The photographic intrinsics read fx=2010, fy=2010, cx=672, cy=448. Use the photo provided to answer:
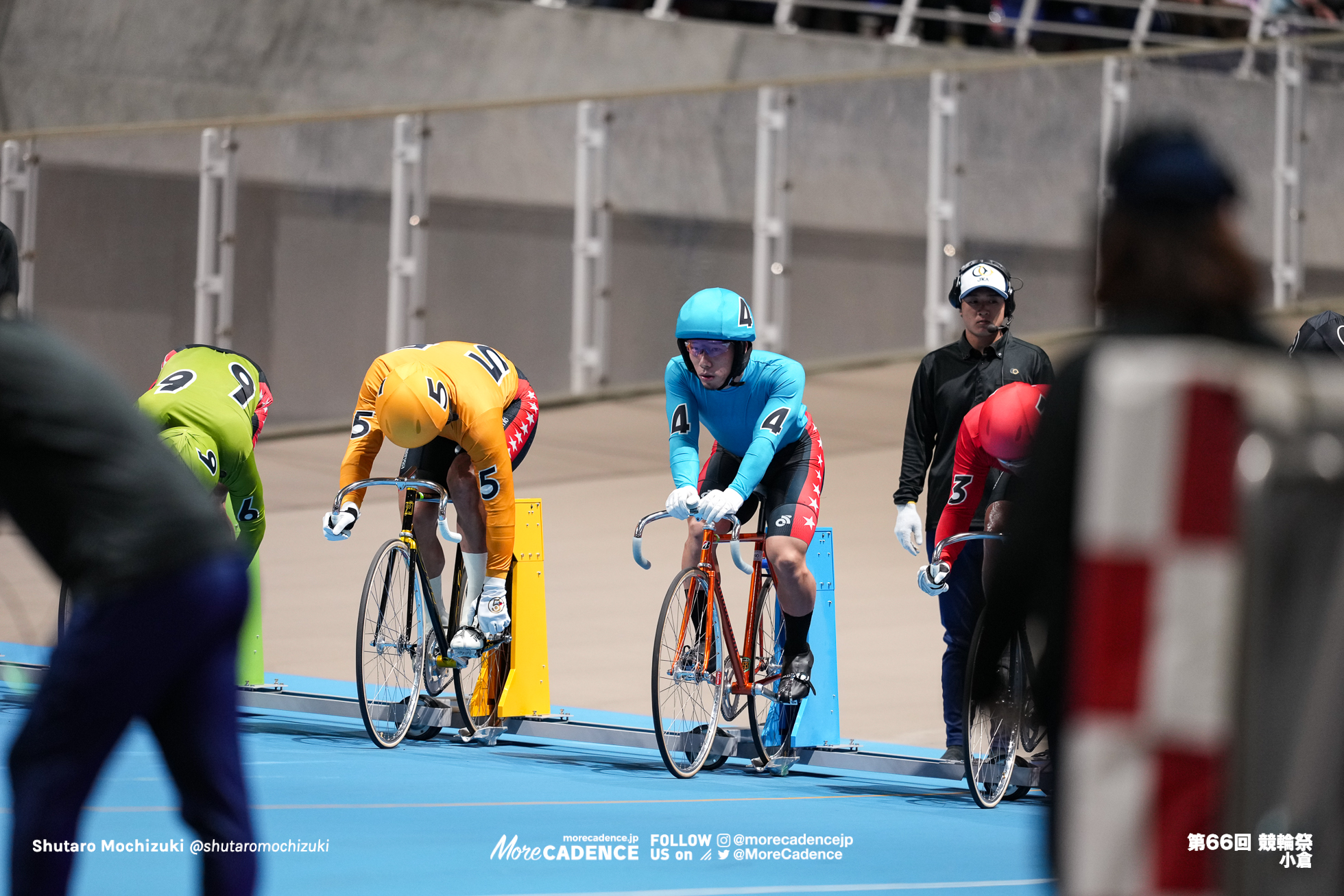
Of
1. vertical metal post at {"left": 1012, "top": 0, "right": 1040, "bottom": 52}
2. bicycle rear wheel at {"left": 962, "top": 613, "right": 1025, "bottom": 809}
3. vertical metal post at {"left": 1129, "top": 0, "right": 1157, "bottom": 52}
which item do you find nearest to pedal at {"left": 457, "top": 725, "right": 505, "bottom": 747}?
bicycle rear wheel at {"left": 962, "top": 613, "right": 1025, "bottom": 809}

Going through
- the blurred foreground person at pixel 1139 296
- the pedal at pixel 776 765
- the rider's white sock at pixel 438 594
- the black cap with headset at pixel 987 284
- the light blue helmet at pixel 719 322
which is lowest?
the blurred foreground person at pixel 1139 296

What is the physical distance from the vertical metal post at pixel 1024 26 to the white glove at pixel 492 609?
43.8 feet

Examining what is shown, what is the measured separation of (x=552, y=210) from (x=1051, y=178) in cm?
426

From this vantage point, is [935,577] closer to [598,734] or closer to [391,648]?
[598,734]

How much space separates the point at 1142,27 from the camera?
2031 centimetres

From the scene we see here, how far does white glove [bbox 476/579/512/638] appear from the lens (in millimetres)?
7938

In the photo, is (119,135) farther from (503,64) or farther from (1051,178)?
(1051,178)

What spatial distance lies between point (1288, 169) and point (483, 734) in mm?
11681

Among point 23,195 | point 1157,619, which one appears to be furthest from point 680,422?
point 23,195

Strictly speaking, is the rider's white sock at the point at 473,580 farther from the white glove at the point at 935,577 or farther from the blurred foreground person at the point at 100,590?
the blurred foreground person at the point at 100,590

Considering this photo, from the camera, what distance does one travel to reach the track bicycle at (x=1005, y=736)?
6828mm

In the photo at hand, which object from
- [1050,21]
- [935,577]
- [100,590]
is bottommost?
[100,590]

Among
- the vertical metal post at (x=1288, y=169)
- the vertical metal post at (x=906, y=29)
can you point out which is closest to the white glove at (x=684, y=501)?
the vertical metal post at (x=1288, y=169)

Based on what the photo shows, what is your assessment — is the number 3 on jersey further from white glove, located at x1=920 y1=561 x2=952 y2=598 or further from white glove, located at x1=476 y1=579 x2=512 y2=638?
white glove, located at x1=476 y1=579 x2=512 y2=638
